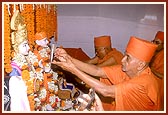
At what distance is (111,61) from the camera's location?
330 cm

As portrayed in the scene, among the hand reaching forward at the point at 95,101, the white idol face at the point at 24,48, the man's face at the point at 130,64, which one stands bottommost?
the hand reaching forward at the point at 95,101

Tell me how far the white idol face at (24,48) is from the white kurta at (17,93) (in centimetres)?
17

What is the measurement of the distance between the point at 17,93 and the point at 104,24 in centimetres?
228

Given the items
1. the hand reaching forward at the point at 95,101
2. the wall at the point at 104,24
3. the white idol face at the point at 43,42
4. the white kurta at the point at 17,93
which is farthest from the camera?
the wall at the point at 104,24

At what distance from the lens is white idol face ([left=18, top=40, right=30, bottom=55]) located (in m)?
2.24

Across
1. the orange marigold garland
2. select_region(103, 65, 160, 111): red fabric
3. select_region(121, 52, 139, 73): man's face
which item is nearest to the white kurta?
the orange marigold garland

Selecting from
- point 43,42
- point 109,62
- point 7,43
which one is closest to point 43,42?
point 43,42

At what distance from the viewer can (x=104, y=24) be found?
4285 mm

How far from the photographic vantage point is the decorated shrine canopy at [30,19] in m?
2.15

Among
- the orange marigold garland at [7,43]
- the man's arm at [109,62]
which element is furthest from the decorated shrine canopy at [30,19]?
the man's arm at [109,62]

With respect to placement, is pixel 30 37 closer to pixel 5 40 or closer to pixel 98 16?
pixel 5 40

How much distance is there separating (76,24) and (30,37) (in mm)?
1881

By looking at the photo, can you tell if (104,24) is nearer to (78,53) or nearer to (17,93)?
(78,53)

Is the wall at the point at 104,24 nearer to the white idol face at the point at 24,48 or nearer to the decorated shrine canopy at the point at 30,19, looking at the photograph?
the decorated shrine canopy at the point at 30,19
